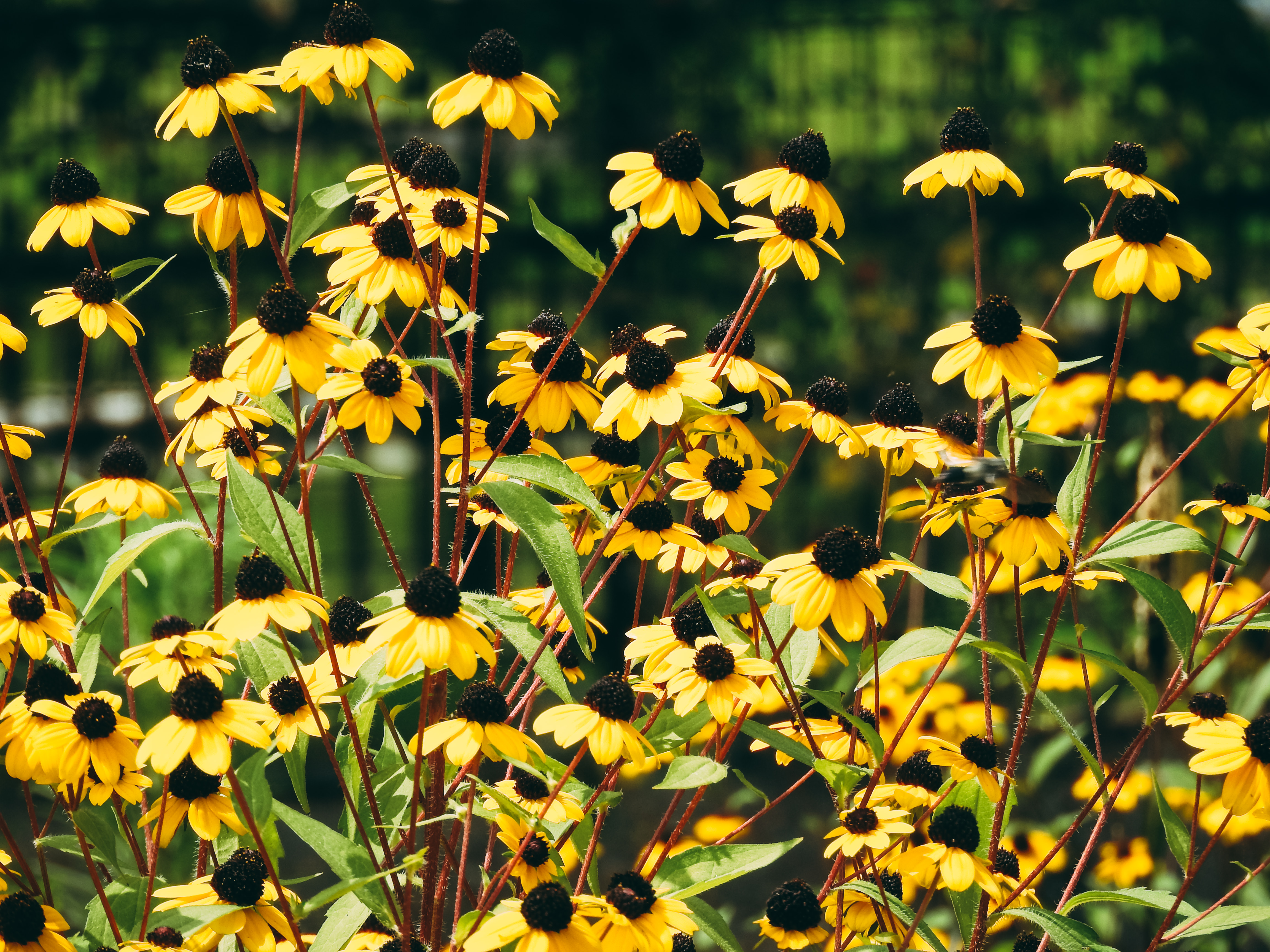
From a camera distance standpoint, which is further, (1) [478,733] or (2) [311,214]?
(2) [311,214]

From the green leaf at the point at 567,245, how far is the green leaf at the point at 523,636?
1.25ft

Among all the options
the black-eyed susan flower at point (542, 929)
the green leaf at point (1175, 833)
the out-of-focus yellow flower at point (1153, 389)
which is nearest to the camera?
the black-eyed susan flower at point (542, 929)

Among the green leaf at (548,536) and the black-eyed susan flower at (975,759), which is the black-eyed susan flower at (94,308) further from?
the black-eyed susan flower at (975,759)

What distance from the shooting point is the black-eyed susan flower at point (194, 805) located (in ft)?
4.23

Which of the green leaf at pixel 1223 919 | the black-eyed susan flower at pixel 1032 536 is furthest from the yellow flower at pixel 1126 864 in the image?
the black-eyed susan flower at pixel 1032 536

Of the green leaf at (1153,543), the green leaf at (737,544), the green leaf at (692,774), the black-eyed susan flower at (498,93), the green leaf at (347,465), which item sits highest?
the black-eyed susan flower at (498,93)

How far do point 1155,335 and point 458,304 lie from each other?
136 inches

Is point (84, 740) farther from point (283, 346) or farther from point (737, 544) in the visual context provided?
point (737, 544)

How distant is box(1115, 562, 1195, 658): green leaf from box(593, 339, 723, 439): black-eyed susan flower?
543 mm

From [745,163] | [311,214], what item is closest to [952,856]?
[311,214]

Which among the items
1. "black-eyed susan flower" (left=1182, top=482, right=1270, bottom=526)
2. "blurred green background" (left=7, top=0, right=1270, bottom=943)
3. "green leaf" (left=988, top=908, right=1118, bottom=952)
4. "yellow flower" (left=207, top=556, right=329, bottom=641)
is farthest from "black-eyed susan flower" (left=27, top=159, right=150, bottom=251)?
"blurred green background" (left=7, top=0, right=1270, bottom=943)

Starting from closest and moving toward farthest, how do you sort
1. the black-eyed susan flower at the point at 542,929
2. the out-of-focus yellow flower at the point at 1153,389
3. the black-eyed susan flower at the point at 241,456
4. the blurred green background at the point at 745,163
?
the black-eyed susan flower at the point at 542,929 < the black-eyed susan flower at the point at 241,456 < the out-of-focus yellow flower at the point at 1153,389 < the blurred green background at the point at 745,163

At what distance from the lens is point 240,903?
1231 millimetres

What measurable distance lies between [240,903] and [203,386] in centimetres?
57
